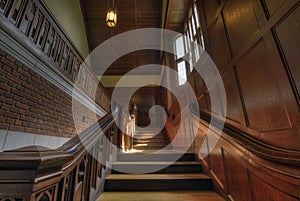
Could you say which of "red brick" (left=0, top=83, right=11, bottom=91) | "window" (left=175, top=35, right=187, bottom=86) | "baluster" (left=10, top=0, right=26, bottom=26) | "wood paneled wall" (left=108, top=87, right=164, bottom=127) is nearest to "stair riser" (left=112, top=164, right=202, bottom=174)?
"red brick" (left=0, top=83, right=11, bottom=91)

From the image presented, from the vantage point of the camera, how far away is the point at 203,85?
2.51 metres

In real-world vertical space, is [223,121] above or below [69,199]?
above

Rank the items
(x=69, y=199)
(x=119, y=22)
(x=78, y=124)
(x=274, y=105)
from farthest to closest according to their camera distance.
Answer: (x=119, y=22) → (x=78, y=124) → (x=274, y=105) → (x=69, y=199)

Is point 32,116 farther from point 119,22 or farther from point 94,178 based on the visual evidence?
point 119,22

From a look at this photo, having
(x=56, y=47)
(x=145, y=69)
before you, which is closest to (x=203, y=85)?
(x=56, y=47)

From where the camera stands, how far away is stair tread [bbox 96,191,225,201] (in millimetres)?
1462

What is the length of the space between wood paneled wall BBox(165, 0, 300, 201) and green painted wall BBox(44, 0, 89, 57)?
379cm

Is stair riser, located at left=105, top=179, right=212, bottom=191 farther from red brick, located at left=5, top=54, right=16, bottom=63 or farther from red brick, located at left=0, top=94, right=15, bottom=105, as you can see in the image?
red brick, located at left=5, top=54, right=16, bottom=63

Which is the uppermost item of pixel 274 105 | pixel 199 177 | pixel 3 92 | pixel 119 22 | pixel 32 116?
pixel 119 22

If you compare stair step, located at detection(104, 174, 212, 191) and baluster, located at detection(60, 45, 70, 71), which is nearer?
stair step, located at detection(104, 174, 212, 191)

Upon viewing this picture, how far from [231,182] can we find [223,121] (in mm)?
605

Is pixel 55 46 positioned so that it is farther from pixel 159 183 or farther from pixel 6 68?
pixel 159 183

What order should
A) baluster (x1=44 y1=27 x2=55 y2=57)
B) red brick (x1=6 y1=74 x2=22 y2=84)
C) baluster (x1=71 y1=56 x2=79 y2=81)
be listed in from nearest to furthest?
red brick (x1=6 y1=74 x2=22 y2=84) < baluster (x1=44 y1=27 x2=55 y2=57) < baluster (x1=71 y1=56 x2=79 y2=81)

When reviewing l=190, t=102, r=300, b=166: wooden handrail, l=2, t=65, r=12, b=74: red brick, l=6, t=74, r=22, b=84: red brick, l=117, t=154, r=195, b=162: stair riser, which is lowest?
l=117, t=154, r=195, b=162: stair riser
